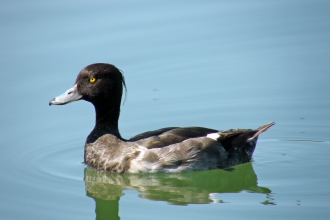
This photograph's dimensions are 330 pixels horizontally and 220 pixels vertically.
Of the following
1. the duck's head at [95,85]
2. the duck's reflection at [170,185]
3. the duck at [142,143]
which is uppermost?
the duck's head at [95,85]

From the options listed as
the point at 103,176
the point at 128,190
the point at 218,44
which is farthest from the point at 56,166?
the point at 218,44

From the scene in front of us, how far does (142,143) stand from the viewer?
35.1 ft

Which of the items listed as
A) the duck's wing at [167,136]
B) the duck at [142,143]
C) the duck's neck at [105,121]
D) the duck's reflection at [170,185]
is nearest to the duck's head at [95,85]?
the duck at [142,143]

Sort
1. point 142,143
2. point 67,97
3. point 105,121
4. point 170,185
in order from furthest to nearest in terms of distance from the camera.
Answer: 1. point 105,121
2. point 67,97
3. point 142,143
4. point 170,185

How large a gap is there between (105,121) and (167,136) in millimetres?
1130

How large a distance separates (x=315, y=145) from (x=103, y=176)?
11.2 ft

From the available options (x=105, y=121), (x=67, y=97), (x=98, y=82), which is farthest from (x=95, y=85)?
(x=105, y=121)

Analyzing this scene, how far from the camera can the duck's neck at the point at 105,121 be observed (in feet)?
36.9

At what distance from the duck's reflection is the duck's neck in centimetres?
59

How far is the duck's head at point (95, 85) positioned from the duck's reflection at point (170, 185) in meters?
1.12

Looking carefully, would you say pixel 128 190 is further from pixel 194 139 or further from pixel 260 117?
pixel 260 117

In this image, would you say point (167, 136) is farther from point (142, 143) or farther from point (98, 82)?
point (98, 82)

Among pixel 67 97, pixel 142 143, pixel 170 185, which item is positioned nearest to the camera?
pixel 170 185

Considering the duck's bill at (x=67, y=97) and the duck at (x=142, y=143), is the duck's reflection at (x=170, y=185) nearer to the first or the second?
the duck at (x=142, y=143)
